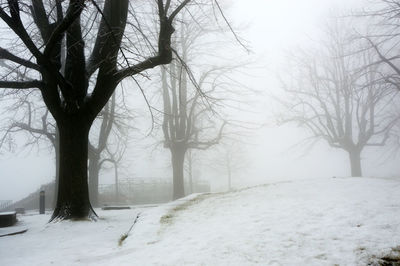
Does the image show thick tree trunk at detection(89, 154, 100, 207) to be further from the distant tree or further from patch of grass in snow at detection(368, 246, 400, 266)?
the distant tree

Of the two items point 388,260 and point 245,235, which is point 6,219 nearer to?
point 245,235

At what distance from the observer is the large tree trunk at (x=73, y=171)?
761cm

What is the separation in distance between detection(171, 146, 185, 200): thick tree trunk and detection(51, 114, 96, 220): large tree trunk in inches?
377

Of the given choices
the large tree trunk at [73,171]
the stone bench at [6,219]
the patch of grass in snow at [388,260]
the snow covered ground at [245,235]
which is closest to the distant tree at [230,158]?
the stone bench at [6,219]

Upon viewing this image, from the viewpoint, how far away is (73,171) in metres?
7.75

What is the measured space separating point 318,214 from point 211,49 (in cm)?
1517

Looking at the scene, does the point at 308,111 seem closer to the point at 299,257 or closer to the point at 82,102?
the point at 82,102

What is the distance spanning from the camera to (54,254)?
4902mm

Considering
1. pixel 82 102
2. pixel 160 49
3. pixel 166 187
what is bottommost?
pixel 166 187

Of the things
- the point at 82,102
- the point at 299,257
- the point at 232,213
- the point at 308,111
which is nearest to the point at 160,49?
the point at 82,102

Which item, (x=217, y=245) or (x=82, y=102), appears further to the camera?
(x=82, y=102)

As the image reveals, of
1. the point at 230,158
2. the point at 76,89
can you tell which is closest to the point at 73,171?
the point at 76,89

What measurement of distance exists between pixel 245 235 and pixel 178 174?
13.1 metres

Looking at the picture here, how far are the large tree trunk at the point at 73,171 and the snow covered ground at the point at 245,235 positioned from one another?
1.64 feet
